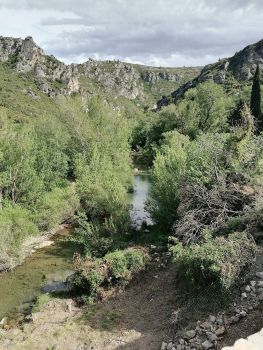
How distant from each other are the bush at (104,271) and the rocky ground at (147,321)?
0.86m

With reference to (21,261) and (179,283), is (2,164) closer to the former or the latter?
(21,261)

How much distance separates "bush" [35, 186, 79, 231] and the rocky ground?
456 inches

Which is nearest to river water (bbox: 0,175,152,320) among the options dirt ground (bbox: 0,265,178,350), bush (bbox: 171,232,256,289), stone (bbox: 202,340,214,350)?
dirt ground (bbox: 0,265,178,350)

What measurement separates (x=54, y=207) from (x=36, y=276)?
7.91 meters

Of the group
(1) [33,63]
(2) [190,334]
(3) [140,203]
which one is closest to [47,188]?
(3) [140,203]

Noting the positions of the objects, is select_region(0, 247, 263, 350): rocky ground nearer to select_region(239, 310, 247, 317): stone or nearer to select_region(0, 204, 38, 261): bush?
select_region(239, 310, 247, 317): stone

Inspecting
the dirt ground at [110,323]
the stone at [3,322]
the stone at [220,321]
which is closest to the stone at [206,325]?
the stone at [220,321]

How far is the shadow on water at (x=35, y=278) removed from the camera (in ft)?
77.3

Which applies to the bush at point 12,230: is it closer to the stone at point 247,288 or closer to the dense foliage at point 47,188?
the dense foliage at point 47,188

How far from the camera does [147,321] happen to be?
19531 millimetres

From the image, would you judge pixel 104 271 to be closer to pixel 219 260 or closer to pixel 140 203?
pixel 219 260

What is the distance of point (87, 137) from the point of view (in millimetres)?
52500

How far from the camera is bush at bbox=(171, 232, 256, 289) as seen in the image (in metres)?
17.5

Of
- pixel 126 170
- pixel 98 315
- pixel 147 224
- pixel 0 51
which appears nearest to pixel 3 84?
pixel 0 51
